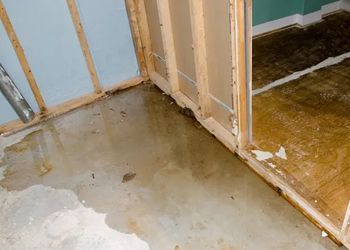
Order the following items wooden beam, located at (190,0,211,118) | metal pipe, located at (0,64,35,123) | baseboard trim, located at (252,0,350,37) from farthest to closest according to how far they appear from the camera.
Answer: baseboard trim, located at (252,0,350,37)
metal pipe, located at (0,64,35,123)
wooden beam, located at (190,0,211,118)

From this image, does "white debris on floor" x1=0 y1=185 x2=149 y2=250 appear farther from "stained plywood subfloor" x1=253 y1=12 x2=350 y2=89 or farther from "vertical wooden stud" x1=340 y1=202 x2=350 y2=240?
"stained plywood subfloor" x1=253 y1=12 x2=350 y2=89

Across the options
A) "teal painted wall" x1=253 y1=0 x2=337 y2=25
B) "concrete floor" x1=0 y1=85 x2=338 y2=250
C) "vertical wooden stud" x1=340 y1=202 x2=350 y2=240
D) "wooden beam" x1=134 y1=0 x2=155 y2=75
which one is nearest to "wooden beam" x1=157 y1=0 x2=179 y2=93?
"concrete floor" x1=0 y1=85 x2=338 y2=250

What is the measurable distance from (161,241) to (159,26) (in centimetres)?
168

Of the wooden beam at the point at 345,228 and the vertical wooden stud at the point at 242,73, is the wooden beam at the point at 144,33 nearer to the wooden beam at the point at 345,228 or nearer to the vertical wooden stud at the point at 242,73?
the vertical wooden stud at the point at 242,73

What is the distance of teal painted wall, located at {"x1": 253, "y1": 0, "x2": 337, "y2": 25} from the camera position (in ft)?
11.9

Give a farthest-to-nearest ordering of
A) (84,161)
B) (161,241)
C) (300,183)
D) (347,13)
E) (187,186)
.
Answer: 1. (347,13)
2. (84,161)
3. (187,186)
4. (300,183)
5. (161,241)

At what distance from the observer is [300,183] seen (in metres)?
1.93

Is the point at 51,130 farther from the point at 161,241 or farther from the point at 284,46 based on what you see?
the point at 284,46

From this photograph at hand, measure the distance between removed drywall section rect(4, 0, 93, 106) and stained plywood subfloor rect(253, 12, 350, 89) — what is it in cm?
161

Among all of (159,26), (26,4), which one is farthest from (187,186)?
(26,4)

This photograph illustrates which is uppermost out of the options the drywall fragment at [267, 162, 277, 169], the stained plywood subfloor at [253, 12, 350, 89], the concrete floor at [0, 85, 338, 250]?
the stained plywood subfloor at [253, 12, 350, 89]

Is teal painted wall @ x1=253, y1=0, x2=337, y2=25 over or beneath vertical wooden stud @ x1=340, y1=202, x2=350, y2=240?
over

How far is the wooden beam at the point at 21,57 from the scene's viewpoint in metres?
2.40

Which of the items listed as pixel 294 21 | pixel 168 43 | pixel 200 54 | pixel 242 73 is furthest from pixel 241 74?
pixel 294 21
